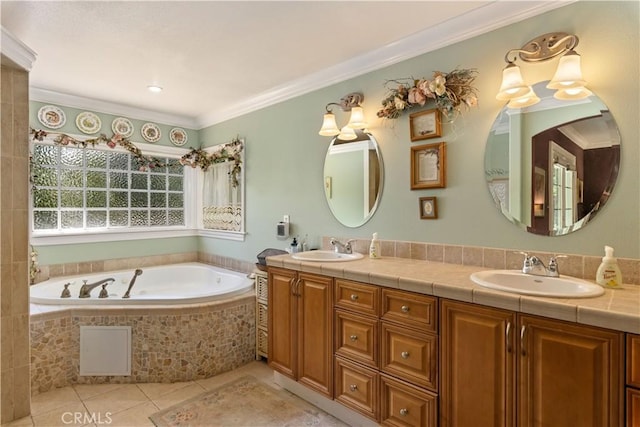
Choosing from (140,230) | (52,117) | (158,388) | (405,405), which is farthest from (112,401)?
(52,117)

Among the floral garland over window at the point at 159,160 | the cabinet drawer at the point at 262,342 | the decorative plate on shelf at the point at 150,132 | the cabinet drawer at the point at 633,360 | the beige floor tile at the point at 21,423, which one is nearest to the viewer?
the cabinet drawer at the point at 633,360

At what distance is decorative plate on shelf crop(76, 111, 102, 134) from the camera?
3.60 m

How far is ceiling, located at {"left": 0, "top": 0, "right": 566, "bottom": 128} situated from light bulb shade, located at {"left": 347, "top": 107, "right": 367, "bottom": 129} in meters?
0.34

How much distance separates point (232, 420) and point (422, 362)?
1.29 metres

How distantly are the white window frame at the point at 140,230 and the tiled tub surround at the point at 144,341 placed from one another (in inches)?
41.6

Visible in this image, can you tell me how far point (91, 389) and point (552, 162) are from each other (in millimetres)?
3461

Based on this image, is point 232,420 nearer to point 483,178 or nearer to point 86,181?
point 483,178

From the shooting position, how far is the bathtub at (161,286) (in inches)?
108

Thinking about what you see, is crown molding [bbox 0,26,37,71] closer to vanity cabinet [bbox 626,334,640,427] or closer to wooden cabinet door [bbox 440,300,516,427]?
wooden cabinet door [bbox 440,300,516,427]

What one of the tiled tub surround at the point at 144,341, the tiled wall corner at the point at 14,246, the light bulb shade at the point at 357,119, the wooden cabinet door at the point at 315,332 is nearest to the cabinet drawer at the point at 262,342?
the tiled tub surround at the point at 144,341

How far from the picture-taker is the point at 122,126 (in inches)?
153

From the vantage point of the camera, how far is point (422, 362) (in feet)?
5.60


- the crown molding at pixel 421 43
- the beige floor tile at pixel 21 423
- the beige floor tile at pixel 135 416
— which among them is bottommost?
the beige floor tile at pixel 135 416

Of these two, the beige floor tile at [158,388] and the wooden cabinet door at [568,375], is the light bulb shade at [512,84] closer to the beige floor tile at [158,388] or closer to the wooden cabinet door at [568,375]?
the wooden cabinet door at [568,375]
